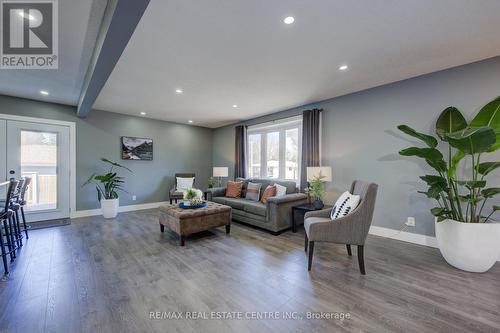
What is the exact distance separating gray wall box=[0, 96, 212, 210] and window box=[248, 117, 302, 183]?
2.04m

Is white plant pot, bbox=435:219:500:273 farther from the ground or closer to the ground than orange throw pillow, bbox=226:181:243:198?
closer to the ground

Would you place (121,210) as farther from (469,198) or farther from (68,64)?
(469,198)

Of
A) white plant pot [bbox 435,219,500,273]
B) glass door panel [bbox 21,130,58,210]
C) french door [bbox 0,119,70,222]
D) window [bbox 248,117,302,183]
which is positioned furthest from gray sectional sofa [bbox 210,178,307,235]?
glass door panel [bbox 21,130,58,210]

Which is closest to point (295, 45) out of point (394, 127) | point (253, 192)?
point (394, 127)

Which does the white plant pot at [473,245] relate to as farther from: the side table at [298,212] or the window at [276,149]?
the window at [276,149]

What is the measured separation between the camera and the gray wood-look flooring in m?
1.59

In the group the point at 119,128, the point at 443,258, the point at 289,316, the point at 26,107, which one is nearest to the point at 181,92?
the point at 119,128

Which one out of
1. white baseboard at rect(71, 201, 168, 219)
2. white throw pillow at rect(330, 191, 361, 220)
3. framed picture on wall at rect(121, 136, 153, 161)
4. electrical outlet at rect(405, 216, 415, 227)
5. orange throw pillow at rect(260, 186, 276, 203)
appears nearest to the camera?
white throw pillow at rect(330, 191, 361, 220)

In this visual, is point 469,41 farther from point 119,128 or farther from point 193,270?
point 119,128

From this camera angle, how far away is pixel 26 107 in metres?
4.32

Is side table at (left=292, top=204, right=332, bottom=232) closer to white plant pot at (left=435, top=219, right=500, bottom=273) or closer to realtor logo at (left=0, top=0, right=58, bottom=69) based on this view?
white plant pot at (left=435, top=219, right=500, bottom=273)

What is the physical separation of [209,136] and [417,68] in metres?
5.80

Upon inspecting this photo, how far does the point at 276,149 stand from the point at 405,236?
126 inches

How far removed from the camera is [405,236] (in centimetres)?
333
